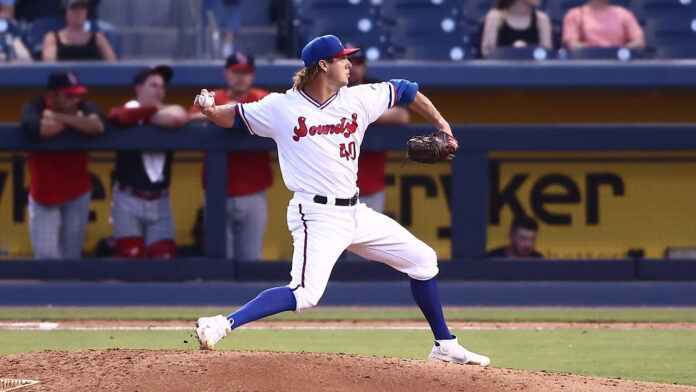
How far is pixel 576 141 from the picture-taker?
8.59 metres

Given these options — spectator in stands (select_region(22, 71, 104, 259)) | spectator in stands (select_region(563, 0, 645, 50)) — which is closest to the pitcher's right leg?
spectator in stands (select_region(22, 71, 104, 259))

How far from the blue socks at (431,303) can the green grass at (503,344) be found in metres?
0.58

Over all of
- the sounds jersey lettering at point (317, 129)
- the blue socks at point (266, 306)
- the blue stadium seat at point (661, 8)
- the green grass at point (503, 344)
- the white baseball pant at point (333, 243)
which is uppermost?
the blue stadium seat at point (661, 8)

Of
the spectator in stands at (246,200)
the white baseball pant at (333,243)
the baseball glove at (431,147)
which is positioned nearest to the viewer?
the white baseball pant at (333,243)

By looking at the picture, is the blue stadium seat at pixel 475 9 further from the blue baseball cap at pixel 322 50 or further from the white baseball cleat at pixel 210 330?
the white baseball cleat at pixel 210 330

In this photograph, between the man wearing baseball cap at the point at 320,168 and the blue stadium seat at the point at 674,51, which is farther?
the blue stadium seat at the point at 674,51

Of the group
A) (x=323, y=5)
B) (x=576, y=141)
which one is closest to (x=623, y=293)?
(x=576, y=141)

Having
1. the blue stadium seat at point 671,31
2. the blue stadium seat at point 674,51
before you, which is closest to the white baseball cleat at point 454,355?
the blue stadium seat at point 674,51

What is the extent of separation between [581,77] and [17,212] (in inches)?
186

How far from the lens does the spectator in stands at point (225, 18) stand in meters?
10.3

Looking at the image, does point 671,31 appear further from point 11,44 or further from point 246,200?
point 11,44

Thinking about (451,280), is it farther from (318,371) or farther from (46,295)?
(318,371)

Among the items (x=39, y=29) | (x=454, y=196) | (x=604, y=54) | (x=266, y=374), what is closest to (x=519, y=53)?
(x=604, y=54)

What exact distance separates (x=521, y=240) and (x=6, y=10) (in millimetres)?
4919
